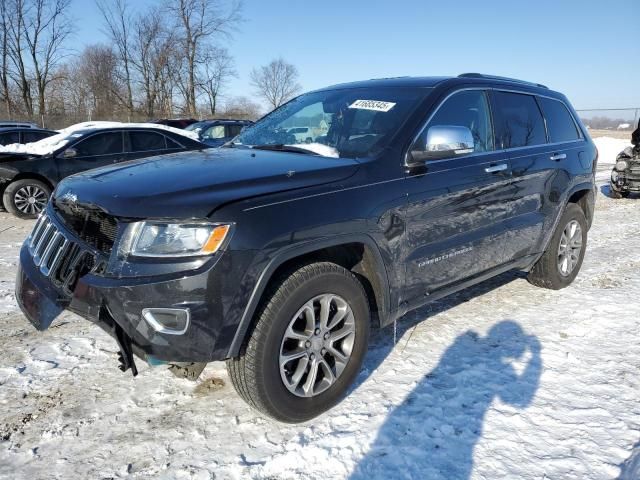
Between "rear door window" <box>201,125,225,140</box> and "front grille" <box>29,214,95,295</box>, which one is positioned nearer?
"front grille" <box>29,214,95,295</box>

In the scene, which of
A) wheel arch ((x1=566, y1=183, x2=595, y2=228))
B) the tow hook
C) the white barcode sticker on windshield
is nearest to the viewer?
the tow hook

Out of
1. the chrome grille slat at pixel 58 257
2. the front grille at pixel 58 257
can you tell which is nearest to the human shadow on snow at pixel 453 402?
the front grille at pixel 58 257

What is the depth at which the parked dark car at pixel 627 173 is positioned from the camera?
10469mm

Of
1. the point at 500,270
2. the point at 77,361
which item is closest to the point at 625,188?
the point at 500,270

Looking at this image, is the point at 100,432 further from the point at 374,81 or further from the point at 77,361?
the point at 374,81

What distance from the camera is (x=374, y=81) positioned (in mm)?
3850

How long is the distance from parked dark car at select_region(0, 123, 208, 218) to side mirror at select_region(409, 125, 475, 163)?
5745 mm

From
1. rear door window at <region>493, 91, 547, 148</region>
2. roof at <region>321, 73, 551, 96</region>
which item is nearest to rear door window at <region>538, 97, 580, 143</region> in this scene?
rear door window at <region>493, 91, 547, 148</region>

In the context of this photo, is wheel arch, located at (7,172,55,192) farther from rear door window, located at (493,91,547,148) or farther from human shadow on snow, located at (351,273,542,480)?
rear door window, located at (493,91,547,148)

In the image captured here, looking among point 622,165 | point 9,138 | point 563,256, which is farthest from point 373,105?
point 9,138

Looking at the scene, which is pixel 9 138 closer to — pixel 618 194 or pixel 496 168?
pixel 496 168

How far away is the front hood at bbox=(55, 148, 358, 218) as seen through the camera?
223cm

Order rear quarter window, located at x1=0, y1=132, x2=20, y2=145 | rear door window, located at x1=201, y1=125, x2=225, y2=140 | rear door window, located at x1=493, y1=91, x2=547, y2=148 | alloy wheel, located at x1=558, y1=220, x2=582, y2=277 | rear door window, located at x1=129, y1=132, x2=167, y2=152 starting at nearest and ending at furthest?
rear door window, located at x1=493, y1=91, x2=547, y2=148 → alloy wheel, located at x1=558, y1=220, x2=582, y2=277 → rear door window, located at x1=129, y1=132, x2=167, y2=152 → rear quarter window, located at x1=0, y1=132, x2=20, y2=145 → rear door window, located at x1=201, y1=125, x2=225, y2=140

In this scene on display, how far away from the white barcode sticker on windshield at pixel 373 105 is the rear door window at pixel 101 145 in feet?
20.4
